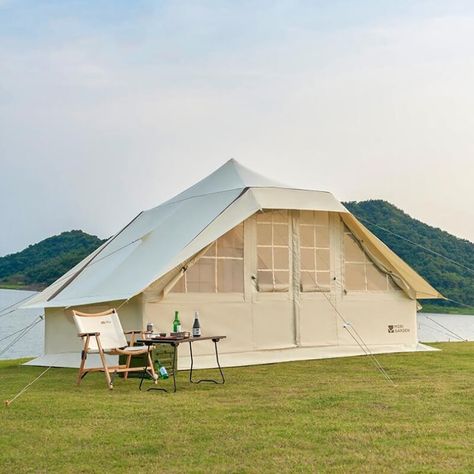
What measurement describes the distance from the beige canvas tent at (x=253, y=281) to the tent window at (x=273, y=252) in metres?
0.01

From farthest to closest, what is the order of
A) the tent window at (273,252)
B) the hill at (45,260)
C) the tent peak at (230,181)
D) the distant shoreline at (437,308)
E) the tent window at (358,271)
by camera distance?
the distant shoreline at (437,308) < the hill at (45,260) < the tent window at (358,271) < the tent peak at (230,181) < the tent window at (273,252)

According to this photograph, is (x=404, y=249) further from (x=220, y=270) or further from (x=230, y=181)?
(x=220, y=270)

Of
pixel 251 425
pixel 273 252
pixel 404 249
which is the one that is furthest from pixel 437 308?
pixel 251 425

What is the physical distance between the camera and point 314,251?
341 inches

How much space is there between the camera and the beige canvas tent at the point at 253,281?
25.7ft

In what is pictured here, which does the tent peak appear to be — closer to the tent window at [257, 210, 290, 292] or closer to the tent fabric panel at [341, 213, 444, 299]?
the tent window at [257, 210, 290, 292]

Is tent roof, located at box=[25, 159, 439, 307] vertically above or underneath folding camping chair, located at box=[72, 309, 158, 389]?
above

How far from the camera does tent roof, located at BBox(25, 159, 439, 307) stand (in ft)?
25.6

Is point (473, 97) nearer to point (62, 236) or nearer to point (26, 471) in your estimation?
point (26, 471)

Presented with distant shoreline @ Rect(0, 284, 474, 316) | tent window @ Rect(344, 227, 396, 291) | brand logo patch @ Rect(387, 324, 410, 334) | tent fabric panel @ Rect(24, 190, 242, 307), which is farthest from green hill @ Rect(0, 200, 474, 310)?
distant shoreline @ Rect(0, 284, 474, 316)

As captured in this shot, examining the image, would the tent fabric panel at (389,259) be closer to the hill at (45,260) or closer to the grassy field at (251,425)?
the grassy field at (251,425)

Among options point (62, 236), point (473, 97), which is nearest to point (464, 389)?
point (473, 97)

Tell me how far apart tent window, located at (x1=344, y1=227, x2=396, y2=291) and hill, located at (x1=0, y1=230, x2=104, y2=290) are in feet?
43.1

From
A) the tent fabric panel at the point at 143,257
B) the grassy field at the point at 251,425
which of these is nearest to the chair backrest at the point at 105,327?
the grassy field at the point at 251,425
